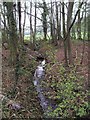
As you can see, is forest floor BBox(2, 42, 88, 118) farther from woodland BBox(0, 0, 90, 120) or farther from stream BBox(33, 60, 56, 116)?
stream BBox(33, 60, 56, 116)

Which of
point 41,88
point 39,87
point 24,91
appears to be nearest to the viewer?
point 24,91

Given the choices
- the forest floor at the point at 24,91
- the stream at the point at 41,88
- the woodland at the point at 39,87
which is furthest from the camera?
the stream at the point at 41,88

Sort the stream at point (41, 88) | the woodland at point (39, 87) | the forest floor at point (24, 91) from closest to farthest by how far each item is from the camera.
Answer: the woodland at point (39, 87) → the forest floor at point (24, 91) → the stream at point (41, 88)

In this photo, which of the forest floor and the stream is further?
the stream

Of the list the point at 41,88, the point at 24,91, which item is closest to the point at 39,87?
the point at 41,88

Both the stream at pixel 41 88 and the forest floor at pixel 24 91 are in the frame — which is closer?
the forest floor at pixel 24 91

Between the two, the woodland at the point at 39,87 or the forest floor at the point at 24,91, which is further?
the forest floor at the point at 24,91

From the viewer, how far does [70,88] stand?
7.46 meters

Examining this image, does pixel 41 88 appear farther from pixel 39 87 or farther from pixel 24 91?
pixel 24 91

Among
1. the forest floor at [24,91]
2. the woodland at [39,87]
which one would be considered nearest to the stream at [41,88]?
the woodland at [39,87]

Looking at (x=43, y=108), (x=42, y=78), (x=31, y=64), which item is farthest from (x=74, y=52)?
(x=43, y=108)

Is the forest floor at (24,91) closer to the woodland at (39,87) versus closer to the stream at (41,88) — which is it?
the woodland at (39,87)

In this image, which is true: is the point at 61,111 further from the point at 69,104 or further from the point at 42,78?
the point at 42,78

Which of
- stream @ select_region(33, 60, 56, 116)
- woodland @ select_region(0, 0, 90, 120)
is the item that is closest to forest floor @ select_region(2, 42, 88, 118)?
woodland @ select_region(0, 0, 90, 120)
